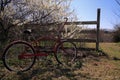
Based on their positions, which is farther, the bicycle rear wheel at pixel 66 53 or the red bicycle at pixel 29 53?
the bicycle rear wheel at pixel 66 53

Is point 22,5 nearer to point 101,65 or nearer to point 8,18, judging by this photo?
point 8,18

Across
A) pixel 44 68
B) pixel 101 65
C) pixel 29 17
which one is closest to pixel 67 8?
pixel 29 17

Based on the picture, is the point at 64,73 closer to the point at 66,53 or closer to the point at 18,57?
the point at 18,57

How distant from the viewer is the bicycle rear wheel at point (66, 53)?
8302 millimetres

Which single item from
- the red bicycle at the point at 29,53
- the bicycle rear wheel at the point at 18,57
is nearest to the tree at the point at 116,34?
the red bicycle at the point at 29,53

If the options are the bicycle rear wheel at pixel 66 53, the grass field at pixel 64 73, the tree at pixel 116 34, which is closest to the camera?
the grass field at pixel 64 73

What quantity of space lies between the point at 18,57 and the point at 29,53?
1.24 ft

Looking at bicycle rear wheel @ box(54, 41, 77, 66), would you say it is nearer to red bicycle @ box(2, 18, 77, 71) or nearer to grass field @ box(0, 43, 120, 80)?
red bicycle @ box(2, 18, 77, 71)

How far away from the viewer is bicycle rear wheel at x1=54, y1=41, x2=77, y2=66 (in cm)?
830

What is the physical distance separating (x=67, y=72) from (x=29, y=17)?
11.5 ft

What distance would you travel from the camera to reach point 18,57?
305 inches

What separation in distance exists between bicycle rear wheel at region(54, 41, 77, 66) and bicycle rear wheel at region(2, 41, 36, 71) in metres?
0.88

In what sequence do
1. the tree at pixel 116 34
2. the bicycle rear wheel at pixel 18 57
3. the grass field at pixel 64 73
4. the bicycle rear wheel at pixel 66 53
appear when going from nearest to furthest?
the grass field at pixel 64 73 → the bicycle rear wheel at pixel 18 57 → the bicycle rear wheel at pixel 66 53 → the tree at pixel 116 34

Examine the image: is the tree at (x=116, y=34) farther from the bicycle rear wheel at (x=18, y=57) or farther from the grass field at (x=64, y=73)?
the bicycle rear wheel at (x=18, y=57)
